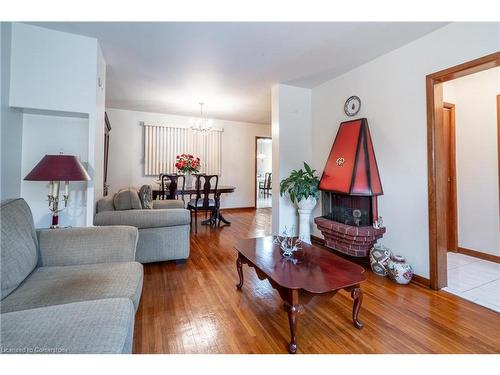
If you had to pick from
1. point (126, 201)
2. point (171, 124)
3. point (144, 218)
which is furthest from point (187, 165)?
point (144, 218)

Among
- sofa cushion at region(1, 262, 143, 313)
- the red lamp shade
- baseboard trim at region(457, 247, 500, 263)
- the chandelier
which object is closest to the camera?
sofa cushion at region(1, 262, 143, 313)

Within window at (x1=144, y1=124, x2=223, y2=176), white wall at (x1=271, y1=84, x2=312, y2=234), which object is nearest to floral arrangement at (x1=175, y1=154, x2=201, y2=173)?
window at (x1=144, y1=124, x2=223, y2=176)

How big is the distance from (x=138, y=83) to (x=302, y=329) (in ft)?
12.5

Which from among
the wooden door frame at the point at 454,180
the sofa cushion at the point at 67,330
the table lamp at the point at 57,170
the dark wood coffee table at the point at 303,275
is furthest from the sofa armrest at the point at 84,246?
the wooden door frame at the point at 454,180

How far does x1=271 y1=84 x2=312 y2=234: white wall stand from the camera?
3527 mm

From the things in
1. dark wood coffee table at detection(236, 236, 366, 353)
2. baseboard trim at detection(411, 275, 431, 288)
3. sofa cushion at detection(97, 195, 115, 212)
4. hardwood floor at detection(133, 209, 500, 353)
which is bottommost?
hardwood floor at detection(133, 209, 500, 353)

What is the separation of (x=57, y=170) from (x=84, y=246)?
0.72 m

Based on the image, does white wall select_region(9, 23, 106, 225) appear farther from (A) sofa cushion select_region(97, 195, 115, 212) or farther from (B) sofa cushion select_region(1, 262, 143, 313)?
(B) sofa cushion select_region(1, 262, 143, 313)

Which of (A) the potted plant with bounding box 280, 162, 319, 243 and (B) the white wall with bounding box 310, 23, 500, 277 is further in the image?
(A) the potted plant with bounding box 280, 162, 319, 243

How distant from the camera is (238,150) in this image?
6301 mm

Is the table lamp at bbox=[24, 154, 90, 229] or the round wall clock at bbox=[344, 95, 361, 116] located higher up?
the round wall clock at bbox=[344, 95, 361, 116]

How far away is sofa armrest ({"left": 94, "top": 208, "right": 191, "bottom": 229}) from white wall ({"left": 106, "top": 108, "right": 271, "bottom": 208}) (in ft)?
10.2

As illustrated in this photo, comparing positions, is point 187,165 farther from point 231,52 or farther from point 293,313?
point 293,313

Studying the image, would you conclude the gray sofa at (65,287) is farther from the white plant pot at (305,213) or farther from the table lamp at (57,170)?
the white plant pot at (305,213)
